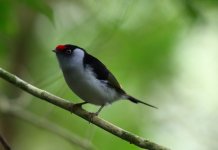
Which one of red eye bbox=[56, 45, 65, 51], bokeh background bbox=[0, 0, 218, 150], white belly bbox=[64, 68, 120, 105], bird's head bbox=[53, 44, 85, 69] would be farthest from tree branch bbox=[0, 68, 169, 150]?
bokeh background bbox=[0, 0, 218, 150]

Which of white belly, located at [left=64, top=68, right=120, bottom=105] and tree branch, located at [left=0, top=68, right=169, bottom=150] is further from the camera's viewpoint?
white belly, located at [left=64, top=68, right=120, bottom=105]

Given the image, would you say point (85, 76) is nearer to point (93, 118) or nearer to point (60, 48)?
point (60, 48)

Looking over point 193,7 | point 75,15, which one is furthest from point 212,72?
point 193,7

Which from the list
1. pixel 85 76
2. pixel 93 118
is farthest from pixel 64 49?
pixel 93 118

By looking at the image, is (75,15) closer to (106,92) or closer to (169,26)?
(169,26)

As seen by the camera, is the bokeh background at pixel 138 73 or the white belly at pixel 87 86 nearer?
the white belly at pixel 87 86

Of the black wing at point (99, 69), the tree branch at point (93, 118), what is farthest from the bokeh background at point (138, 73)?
the tree branch at point (93, 118)

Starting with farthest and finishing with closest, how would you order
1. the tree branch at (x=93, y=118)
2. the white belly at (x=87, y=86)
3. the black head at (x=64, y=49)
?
the black head at (x=64, y=49)
the white belly at (x=87, y=86)
the tree branch at (x=93, y=118)

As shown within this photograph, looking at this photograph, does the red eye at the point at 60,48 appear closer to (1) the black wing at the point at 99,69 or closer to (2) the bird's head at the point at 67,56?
(2) the bird's head at the point at 67,56

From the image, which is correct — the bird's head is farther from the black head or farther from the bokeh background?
the bokeh background
